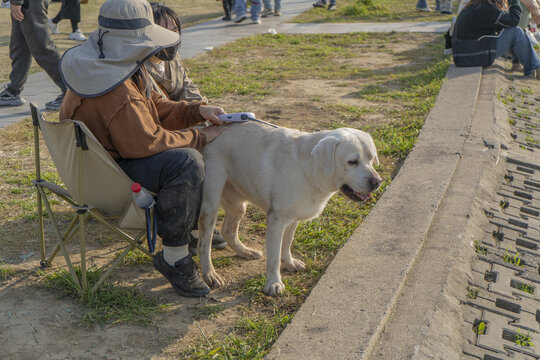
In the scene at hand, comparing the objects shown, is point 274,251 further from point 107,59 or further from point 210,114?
point 107,59

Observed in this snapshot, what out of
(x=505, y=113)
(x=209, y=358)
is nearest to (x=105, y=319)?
(x=209, y=358)

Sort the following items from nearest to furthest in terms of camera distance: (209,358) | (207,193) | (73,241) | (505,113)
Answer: (209,358) < (207,193) < (73,241) < (505,113)

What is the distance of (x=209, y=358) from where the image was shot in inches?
115

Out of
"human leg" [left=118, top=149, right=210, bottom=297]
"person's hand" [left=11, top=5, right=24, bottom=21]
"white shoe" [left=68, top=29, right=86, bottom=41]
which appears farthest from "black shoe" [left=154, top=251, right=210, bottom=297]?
"white shoe" [left=68, top=29, right=86, bottom=41]

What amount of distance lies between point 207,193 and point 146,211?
51cm

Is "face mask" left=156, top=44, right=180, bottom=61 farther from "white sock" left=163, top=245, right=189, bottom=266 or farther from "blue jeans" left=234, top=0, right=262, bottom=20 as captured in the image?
"blue jeans" left=234, top=0, right=262, bottom=20

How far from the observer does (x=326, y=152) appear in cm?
338

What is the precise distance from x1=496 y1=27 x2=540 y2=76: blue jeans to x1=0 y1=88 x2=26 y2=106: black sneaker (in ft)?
23.2

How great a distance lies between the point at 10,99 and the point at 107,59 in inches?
196

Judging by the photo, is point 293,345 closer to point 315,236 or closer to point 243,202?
point 243,202

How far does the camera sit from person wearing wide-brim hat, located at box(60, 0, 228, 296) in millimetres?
3225

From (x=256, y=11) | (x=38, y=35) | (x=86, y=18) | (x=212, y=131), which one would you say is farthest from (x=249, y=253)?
(x=86, y=18)

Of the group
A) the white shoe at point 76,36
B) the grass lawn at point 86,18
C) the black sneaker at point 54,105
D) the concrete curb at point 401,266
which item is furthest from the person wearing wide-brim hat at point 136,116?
the white shoe at point 76,36

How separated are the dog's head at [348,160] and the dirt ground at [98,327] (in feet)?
3.08
